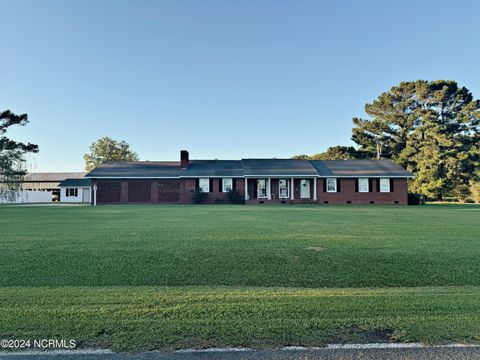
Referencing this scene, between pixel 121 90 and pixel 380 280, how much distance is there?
24522 mm

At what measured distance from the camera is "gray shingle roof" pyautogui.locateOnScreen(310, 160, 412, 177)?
2906cm

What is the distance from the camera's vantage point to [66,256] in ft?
21.2

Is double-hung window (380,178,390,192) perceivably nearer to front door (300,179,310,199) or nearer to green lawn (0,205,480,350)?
front door (300,179,310,199)

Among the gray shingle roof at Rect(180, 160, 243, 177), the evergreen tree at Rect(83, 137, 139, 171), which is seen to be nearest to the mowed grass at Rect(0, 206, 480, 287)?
the gray shingle roof at Rect(180, 160, 243, 177)

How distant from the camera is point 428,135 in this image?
38188mm

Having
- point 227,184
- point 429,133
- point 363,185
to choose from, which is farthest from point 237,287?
point 429,133

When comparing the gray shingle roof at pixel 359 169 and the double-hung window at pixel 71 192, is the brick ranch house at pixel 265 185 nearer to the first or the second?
the gray shingle roof at pixel 359 169

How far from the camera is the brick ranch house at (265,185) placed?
2893 centimetres

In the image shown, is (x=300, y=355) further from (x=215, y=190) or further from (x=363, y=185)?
(x=363, y=185)

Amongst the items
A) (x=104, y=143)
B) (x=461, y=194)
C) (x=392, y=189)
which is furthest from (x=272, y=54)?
(x=104, y=143)

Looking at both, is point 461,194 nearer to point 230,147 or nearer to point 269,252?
point 230,147

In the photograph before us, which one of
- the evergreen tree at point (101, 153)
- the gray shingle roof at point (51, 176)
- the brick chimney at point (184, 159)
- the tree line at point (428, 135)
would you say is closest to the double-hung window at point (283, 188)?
the brick chimney at point (184, 159)

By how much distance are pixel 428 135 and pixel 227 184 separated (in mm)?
24319

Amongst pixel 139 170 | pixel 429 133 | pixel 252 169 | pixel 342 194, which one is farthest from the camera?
pixel 429 133
